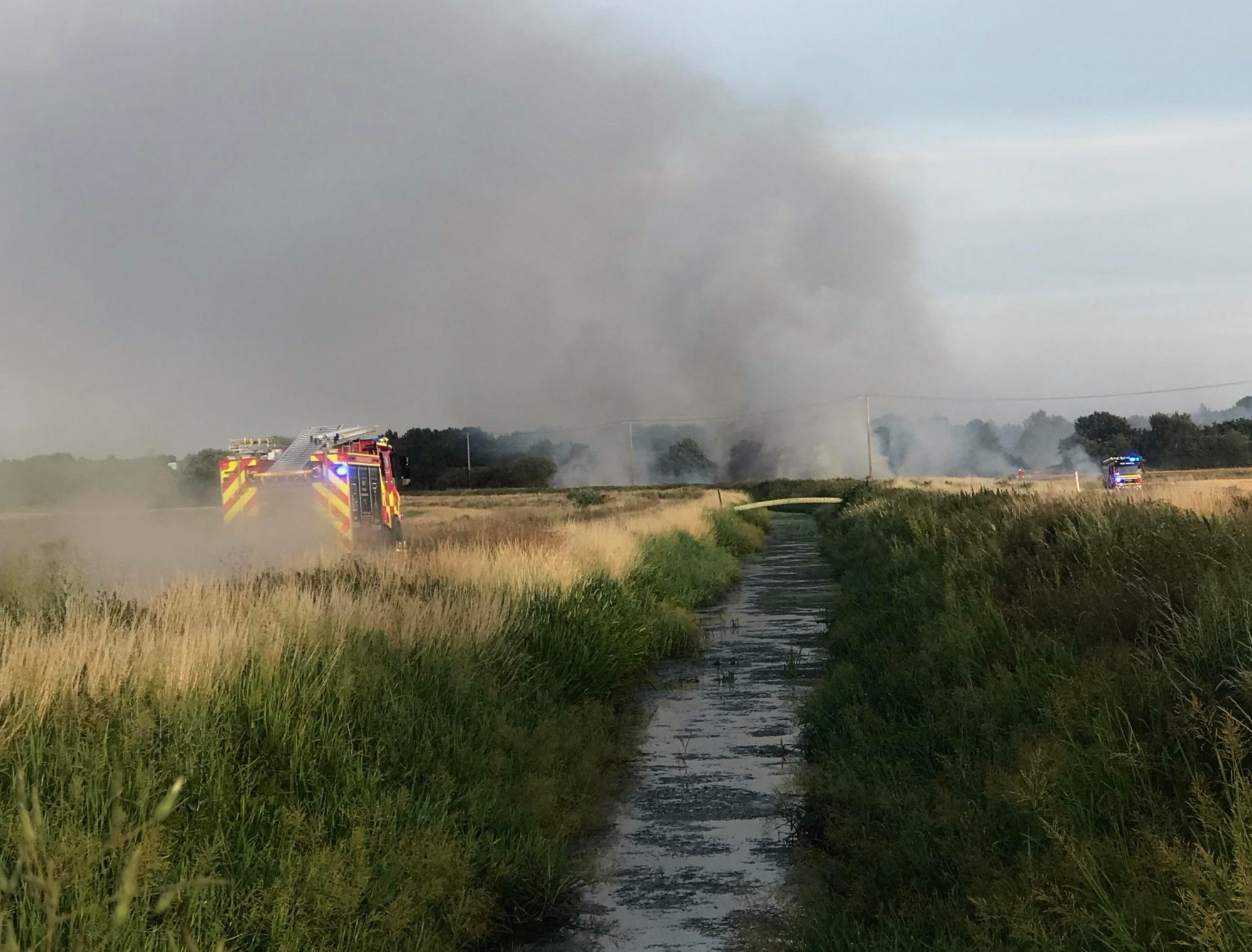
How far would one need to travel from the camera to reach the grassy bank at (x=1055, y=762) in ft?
15.5

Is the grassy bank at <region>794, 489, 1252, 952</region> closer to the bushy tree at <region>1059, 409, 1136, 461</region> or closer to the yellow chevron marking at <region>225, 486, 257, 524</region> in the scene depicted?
the yellow chevron marking at <region>225, 486, 257, 524</region>

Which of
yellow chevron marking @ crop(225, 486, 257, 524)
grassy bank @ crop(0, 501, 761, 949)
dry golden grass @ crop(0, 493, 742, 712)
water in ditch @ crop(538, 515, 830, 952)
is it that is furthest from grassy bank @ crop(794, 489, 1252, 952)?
yellow chevron marking @ crop(225, 486, 257, 524)

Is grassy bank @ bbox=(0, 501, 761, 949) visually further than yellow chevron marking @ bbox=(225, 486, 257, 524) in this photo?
No

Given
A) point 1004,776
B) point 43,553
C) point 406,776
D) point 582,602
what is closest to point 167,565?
point 43,553

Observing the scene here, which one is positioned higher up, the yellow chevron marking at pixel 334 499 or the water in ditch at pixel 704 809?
the yellow chevron marking at pixel 334 499

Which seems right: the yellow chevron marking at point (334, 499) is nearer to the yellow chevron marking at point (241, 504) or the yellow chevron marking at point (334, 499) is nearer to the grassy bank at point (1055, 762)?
the yellow chevron marking at point (241, 504)

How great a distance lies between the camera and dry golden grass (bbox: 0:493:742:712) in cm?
629

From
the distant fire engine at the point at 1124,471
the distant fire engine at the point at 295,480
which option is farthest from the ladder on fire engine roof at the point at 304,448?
the distant fire engine at the point at 1124,471

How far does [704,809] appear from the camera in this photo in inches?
359

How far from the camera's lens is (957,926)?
17.1ft

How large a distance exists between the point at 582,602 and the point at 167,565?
20.4ft

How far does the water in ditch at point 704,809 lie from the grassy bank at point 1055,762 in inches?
17.3

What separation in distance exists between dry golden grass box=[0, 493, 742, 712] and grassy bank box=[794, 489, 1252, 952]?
135 inches

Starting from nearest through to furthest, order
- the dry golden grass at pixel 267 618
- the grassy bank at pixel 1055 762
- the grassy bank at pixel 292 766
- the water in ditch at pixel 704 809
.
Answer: the grassy bank at pixel 1055 762
the grassy bank at pixel 292 766
the dry golden grass at pixel 267 618
the water in ditch at pixel 704 809
